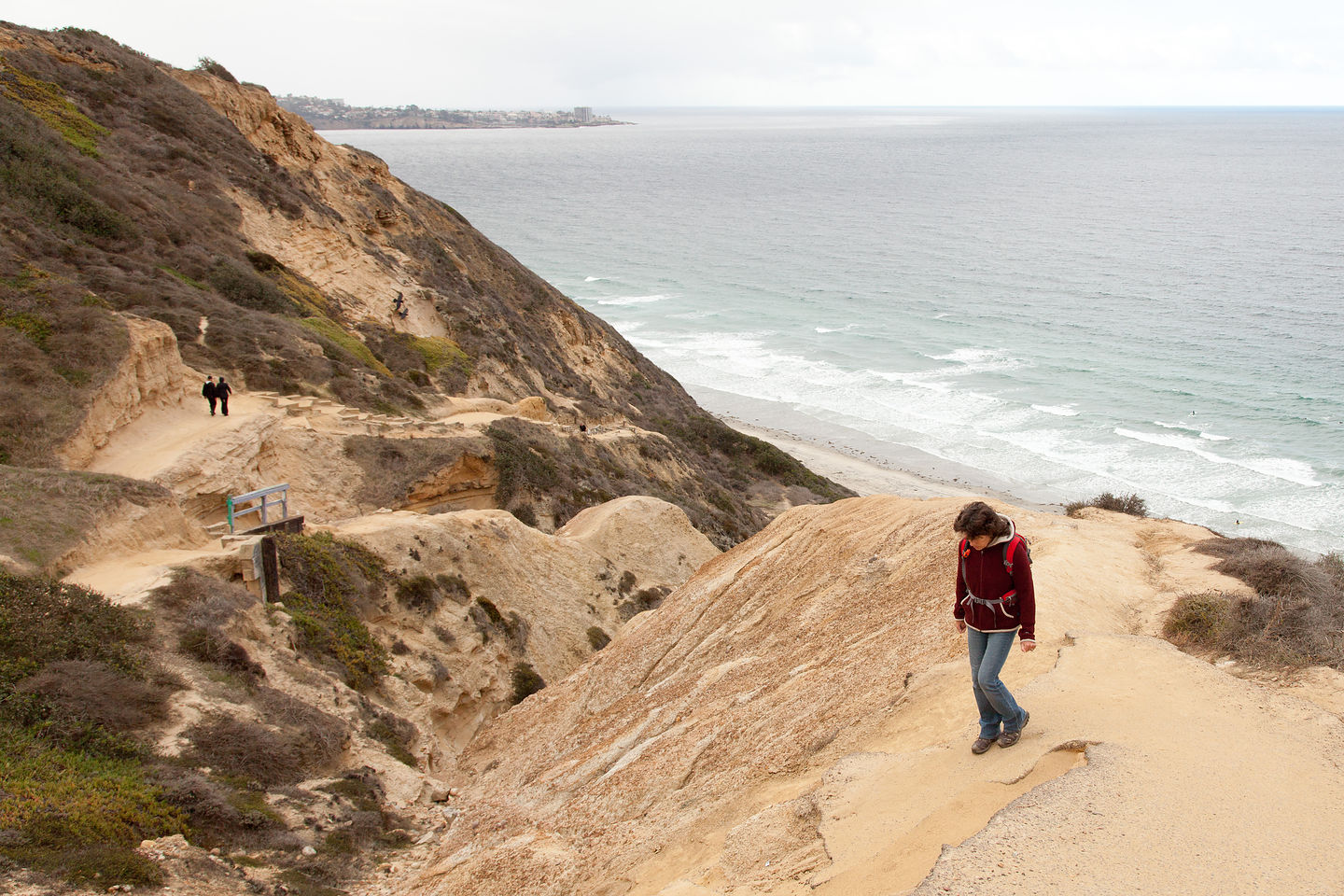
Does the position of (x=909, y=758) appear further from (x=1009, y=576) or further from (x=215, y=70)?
(x=215, y=70)

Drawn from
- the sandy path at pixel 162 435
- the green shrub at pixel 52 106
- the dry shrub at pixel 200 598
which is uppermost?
the green shrub at pixel 52 106

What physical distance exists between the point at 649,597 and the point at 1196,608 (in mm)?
13340

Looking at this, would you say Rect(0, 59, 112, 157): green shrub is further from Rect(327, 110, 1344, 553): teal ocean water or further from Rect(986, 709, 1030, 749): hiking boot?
Rect(327, 110, 1344, 553): teal ocean water

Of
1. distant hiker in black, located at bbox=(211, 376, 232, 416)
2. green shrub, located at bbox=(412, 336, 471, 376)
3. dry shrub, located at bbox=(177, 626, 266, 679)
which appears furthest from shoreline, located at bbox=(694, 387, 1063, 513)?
dry shrub, located at bbox=(177, 626, 266, 679)

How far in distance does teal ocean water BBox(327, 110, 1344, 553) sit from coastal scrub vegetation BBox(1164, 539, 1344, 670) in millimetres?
30684

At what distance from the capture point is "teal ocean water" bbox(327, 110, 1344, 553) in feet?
146

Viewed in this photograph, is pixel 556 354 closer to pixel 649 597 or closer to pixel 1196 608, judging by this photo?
pixel 649 597

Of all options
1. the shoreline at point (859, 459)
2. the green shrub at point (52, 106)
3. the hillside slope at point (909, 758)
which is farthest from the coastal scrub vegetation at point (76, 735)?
the shoreline at point (859, 459)

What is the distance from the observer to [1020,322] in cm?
6912

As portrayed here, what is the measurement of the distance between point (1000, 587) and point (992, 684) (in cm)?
72

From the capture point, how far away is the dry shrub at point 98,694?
1009cm

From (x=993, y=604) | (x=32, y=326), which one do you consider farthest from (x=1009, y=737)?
(x=32, y=326)

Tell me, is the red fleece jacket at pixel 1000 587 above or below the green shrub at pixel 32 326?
below

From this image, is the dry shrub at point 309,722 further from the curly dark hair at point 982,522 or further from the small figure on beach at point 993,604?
the curly dark hair at point 982,522
